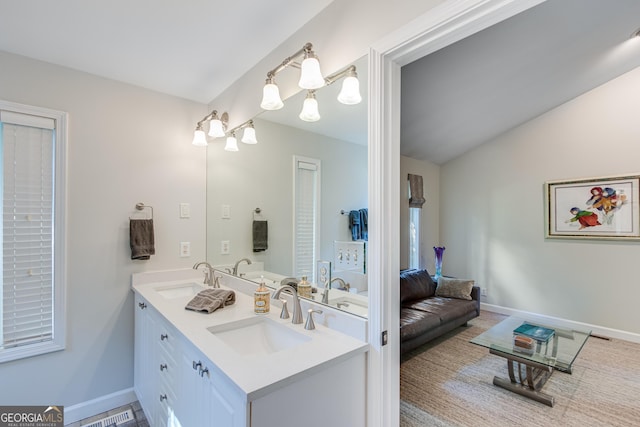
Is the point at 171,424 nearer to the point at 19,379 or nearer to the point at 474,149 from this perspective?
the point at 19,379

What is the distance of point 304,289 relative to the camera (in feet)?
5.64

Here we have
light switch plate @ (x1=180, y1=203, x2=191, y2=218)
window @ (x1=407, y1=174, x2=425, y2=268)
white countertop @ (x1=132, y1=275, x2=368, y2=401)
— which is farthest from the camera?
window @ (x1=407, y1=174, x2=425, y2=268)

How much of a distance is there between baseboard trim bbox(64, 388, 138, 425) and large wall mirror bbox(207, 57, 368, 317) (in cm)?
117

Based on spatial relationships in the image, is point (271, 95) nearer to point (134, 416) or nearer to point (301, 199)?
point (301, 199)

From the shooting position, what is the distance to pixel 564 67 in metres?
2.94

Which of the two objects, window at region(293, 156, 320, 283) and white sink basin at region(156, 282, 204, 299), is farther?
white sink basin at region(156, 282, 204, 299)

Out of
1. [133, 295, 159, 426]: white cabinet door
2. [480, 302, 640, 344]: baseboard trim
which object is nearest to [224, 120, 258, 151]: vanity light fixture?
[133, 295, 159, 426]: white cabinet door

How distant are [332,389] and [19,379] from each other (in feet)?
7.19

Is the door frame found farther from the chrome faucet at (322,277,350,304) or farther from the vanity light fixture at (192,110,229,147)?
the vanity light fixture at (192,110,229,147)

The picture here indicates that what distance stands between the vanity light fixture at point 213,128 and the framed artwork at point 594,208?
13.8 ft

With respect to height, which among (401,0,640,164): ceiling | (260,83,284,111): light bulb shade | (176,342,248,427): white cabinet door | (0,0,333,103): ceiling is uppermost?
(401,0,640,164): ceiling

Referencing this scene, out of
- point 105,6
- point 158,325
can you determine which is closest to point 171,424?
point 158,325

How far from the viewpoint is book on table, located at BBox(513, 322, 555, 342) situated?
8.13 feet

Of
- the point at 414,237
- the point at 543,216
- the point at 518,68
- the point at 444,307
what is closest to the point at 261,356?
the point at 444,307
